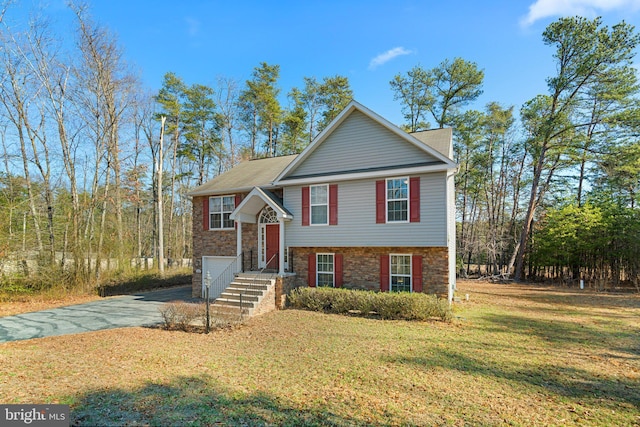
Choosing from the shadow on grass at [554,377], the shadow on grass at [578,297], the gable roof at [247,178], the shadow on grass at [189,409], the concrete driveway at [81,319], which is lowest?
the shadow on grass at [578,297]

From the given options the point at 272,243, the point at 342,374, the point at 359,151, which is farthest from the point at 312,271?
the point at 342,374

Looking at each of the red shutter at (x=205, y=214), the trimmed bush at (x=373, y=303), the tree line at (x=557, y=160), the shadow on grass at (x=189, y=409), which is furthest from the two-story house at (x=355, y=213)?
the tree line at (x=557, y=160)

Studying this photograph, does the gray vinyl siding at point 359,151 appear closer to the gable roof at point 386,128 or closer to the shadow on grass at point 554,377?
the gable roof at point 386,128

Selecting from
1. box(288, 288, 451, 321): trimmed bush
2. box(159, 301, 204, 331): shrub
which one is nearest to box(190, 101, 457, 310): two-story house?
box(288, 288, 451, 321): trimmed bush

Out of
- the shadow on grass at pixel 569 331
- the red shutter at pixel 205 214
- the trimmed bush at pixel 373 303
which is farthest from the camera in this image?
the red shutter at pixel 205 214

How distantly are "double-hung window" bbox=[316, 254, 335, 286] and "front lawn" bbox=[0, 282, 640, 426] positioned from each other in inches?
119

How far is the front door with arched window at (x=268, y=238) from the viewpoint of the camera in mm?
14336

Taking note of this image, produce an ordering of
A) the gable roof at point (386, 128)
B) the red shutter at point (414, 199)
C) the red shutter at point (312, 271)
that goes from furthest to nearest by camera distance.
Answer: the red shutter at point (312, 271) → the red shutter at point (414, 199) → the gable roof at point (386, 128)

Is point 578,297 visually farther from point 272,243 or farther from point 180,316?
point 180,316

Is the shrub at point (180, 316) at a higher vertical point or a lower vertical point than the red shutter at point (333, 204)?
lower

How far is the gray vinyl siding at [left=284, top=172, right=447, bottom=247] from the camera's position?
36.3 feet

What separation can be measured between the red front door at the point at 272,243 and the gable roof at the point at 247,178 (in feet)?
6.72

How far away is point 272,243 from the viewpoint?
47.5 feet

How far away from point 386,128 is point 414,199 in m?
3.08
